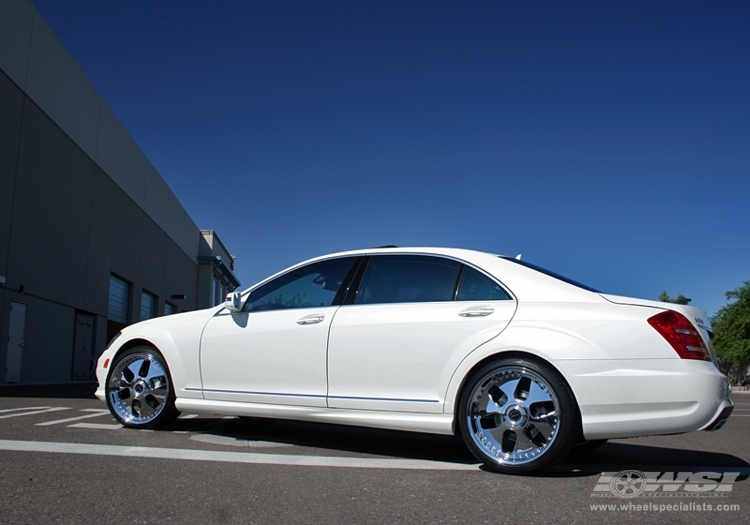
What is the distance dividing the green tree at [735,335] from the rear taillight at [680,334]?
4103cm

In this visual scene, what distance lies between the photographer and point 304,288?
5090mm

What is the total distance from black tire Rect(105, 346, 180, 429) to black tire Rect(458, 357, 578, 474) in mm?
2589

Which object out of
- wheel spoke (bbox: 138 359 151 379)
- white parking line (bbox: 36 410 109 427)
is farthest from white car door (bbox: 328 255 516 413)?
white parking line (bbox: 36 410 109 427)

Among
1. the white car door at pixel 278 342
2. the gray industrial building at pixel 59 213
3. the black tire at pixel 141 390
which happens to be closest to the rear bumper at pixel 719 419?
the white car door at pixel 278 342

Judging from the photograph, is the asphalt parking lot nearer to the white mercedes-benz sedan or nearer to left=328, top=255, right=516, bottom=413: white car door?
the white mercedes-benz sedan

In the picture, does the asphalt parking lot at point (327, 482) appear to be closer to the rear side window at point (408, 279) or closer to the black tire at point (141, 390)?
the black tire at point (141, 390)

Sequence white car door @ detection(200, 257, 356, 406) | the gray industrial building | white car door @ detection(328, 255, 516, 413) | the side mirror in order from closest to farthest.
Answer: white car door @ detection(328, 255, 516, 413) → white car door @ detection(200, 257, 356, 406) → the side mirror → the gray industrial building

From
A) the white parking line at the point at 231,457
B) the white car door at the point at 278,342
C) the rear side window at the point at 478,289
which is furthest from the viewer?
the white car door at the point at 278,342

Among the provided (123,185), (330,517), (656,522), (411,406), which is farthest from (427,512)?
(123,185)

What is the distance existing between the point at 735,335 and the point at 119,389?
43.6m

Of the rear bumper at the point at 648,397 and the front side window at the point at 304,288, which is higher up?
the front side window at the point at 304,288

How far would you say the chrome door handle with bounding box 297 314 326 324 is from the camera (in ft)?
15.5

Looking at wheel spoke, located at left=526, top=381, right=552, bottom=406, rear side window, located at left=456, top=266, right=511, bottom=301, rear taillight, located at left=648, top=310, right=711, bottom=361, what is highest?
rear side window, located at left=456, top=266, right=511, bottom=301

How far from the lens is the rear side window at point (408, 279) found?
449 cm
